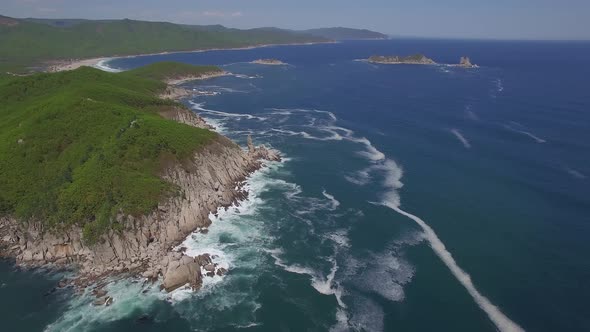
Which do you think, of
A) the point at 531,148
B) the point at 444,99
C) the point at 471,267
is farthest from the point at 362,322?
the point at 444,99

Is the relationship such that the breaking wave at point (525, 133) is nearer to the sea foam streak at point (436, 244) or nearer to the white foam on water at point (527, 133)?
the white foam on water at point (527, 133)

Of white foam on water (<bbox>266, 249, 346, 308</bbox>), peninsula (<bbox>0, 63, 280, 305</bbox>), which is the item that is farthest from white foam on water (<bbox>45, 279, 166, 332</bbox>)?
white foam on water (<bbox>266, 249, 346, 308</bbox>)

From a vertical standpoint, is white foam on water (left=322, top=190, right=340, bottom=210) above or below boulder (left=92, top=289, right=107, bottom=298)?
above

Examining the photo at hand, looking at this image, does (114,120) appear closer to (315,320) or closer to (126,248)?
(126,248)

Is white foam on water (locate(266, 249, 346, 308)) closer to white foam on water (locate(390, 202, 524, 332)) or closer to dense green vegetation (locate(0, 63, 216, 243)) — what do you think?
white foam on water (locate(390, 202, 524, 332))

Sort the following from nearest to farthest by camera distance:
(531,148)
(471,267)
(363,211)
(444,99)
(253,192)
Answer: (471,267) → (363,211) → (253,192) → (531,148) → (444,99)

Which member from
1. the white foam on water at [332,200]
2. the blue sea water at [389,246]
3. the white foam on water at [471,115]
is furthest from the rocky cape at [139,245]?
the white foam on water at [471,115]
